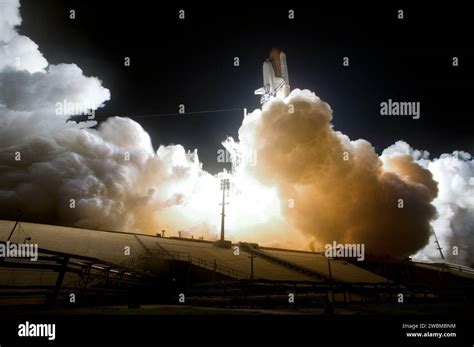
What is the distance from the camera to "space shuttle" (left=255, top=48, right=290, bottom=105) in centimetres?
6462

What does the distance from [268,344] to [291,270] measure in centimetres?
3458

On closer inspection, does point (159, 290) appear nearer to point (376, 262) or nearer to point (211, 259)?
point (211, 259)

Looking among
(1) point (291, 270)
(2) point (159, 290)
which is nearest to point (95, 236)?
(2) point (159, 290)

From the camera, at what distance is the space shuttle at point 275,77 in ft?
Answer: 212

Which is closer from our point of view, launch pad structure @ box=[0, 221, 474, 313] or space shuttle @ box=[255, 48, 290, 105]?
launch pad structure @ box=[0, 221, 474, 313]

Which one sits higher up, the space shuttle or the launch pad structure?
the space shuttle

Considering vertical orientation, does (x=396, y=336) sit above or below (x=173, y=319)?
below

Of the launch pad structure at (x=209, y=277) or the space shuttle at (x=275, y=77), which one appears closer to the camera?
the launch pad structure at (x=209, y=277)

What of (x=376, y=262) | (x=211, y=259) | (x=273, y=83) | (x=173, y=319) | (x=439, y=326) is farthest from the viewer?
(x=273, y=83)

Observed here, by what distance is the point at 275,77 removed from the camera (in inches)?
2586

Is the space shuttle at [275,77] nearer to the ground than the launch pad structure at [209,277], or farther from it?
farther from it

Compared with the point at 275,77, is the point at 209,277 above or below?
below

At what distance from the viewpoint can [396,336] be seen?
4.53m

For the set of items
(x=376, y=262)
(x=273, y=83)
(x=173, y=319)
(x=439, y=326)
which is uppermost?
(x=273, y=83)
